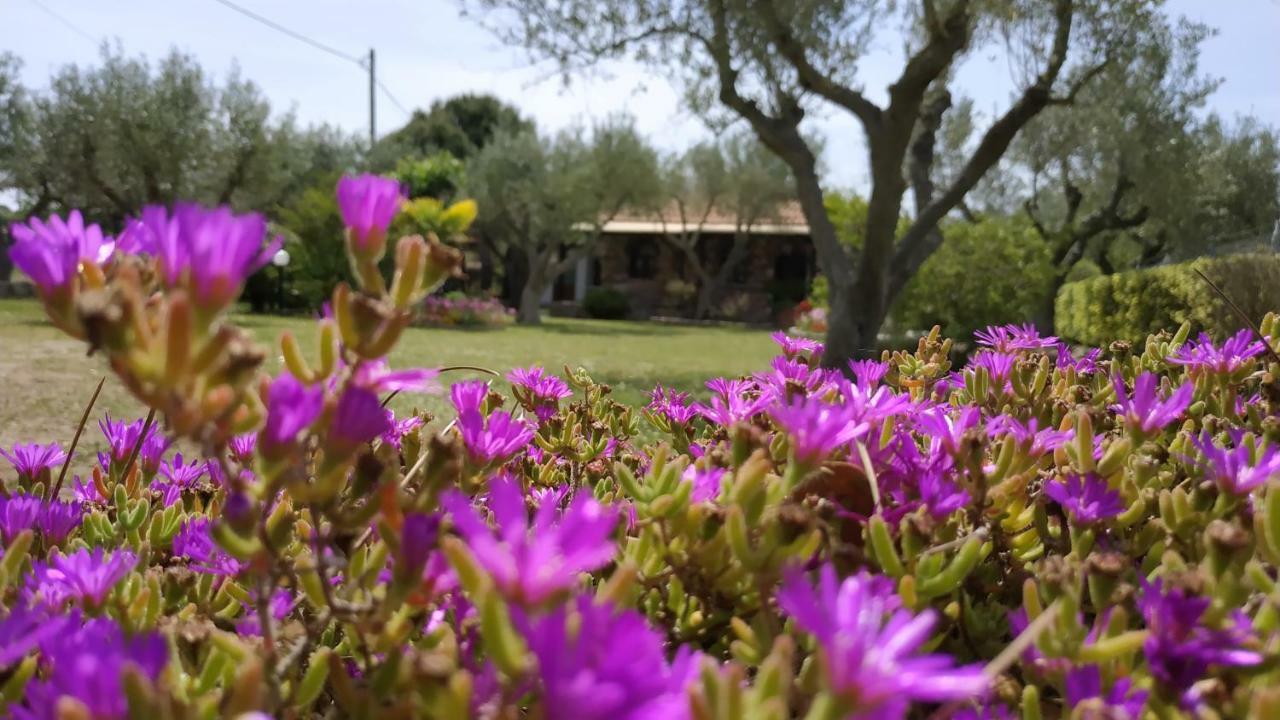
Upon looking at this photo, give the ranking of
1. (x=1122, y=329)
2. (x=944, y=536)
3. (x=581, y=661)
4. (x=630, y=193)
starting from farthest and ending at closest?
1. (x=630, y=193)
2. (x=1122, y=329)
3. (x=944, y=536)
4. (x=581, y=661)

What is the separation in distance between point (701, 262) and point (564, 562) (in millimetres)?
30602

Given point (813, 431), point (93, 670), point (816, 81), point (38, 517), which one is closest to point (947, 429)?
point (813, 431)

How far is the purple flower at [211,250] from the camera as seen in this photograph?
0.50m

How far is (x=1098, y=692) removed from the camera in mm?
576

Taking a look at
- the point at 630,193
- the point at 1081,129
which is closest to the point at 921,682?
the point at 1081,129

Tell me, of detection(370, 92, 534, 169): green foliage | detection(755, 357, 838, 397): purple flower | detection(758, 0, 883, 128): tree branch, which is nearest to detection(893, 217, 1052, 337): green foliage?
detection(758, 0, 883, 128): tree branch

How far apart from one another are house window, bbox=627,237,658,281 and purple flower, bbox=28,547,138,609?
3018 cm

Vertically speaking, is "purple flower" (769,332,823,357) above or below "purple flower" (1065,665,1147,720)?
above

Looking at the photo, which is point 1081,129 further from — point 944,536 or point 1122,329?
point 944,536

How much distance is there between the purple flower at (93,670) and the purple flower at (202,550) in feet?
0.66

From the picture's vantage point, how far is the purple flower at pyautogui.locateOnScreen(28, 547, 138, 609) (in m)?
0.69

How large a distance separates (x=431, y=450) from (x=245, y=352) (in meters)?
0.15

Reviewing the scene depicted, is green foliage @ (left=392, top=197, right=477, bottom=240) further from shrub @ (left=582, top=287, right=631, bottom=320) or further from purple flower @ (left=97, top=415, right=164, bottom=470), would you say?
purple flower @ (left=97, top=415, right=164, bottom=470)

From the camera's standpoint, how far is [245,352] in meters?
0.50
